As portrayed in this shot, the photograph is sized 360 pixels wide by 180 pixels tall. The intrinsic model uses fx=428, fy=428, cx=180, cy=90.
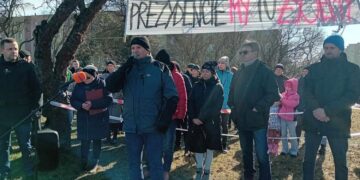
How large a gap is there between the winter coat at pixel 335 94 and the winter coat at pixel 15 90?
149 inches

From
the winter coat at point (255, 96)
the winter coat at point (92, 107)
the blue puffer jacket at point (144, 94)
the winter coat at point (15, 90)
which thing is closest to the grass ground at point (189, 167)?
the winter coat at point (92, 107)

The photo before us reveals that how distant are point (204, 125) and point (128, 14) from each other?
6.56ft

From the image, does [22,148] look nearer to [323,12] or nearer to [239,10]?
[239,10]

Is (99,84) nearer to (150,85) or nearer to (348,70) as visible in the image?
(150,85)

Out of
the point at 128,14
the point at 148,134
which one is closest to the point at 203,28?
the point at 128,14

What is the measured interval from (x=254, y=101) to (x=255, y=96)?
0.23 ft

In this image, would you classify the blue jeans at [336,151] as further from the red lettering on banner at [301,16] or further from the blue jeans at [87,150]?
the blue jeans at [87,150]

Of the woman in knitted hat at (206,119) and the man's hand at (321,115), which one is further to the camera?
the woman in knitted hat at (206,119)

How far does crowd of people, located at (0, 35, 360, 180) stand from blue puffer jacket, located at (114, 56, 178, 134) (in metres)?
0.01

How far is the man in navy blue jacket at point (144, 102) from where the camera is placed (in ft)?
15.9

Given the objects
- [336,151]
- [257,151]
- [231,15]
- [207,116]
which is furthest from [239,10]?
[336,151]

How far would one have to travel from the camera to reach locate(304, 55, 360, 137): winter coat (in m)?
5.15

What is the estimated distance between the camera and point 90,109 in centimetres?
703

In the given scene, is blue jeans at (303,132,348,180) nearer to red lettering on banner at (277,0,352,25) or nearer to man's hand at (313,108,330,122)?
man's hand at (313,108,330,122)
